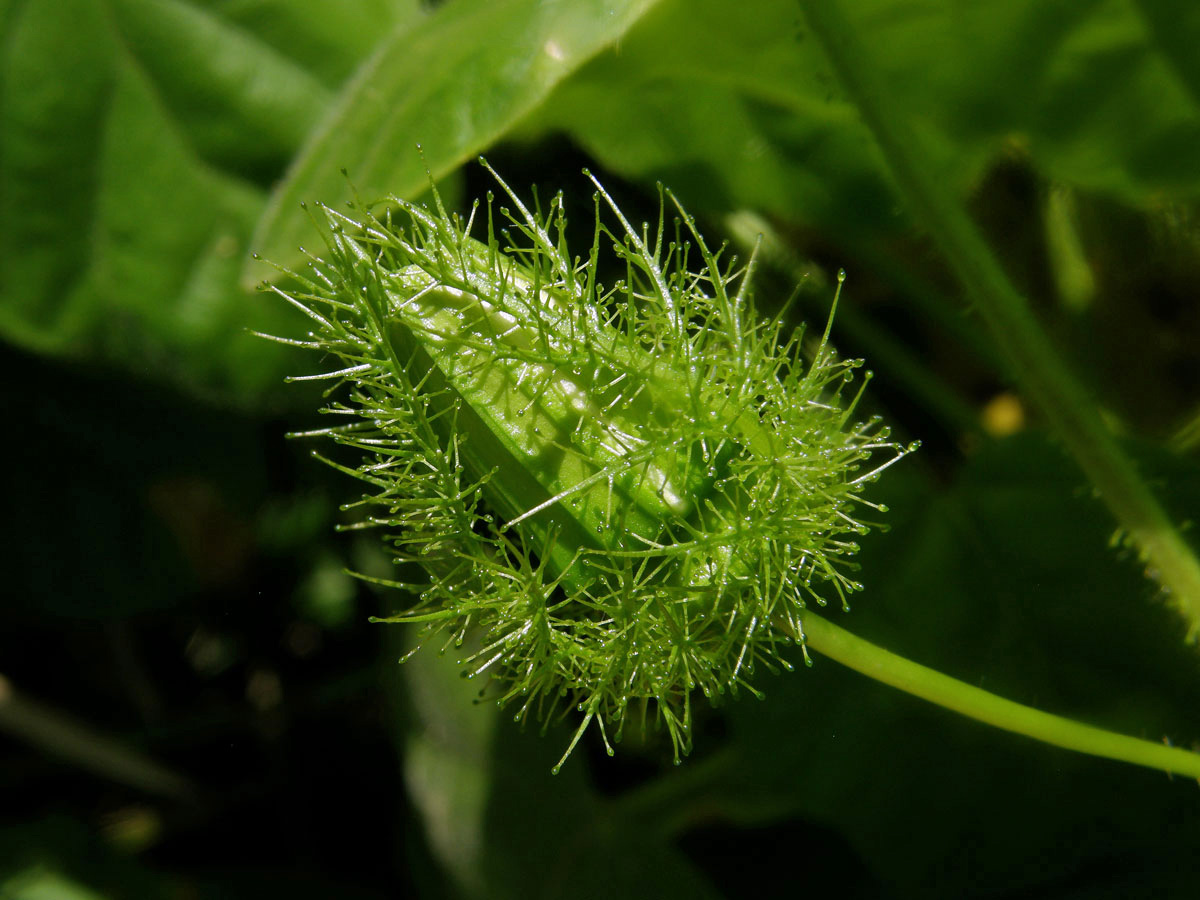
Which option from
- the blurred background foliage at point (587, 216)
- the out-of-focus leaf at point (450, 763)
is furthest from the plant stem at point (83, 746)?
the out-of-focus leaf at point (450, 763)

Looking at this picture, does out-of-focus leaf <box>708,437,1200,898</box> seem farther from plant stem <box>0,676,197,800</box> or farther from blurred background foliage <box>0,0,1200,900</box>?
plant stem <box>0,676,197,800</box>

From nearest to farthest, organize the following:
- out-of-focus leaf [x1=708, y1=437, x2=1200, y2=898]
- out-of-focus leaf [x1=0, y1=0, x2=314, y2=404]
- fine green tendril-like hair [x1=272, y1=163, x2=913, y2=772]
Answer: fine green tendril-like hair [x1=272, y1=163, x2=913, y2=772]
out-of-focus leaf [x1=708, y1=437, x2=1200, y2=898]
out-of-focus leaf [x1=0, y1=0, x2=314, y2=404]

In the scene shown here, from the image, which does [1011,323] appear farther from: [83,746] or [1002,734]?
[83,746]

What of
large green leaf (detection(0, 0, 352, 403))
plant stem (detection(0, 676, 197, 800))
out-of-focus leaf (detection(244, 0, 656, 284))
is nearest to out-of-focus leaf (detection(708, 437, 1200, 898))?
out-of-focus leaf (detection(244, 0, 656, 284))

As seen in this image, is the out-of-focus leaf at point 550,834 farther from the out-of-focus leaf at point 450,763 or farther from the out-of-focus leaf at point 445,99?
the out-of-focus leaf at point 445,99

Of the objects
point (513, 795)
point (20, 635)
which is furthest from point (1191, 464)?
point (20, 635)

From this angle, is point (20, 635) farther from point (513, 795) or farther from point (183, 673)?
point (513, 795)
